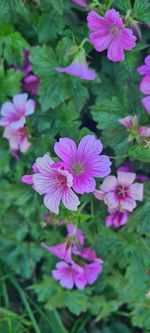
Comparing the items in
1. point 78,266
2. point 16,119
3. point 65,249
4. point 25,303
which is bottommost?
point 25,303

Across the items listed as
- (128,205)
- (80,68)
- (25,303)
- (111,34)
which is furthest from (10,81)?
(25,303)

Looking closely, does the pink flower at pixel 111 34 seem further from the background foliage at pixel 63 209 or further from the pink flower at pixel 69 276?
the pink flower at pixel 69 276

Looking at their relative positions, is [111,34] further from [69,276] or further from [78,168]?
[69,276]

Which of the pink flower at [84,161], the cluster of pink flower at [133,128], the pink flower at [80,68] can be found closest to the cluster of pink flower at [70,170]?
the pink flower at [84,161]

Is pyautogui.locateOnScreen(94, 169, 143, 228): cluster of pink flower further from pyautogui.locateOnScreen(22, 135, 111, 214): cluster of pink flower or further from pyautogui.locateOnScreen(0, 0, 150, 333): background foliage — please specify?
pyautogui.locateOnScreen(22, 135, 111, 214): cluster of pink flower

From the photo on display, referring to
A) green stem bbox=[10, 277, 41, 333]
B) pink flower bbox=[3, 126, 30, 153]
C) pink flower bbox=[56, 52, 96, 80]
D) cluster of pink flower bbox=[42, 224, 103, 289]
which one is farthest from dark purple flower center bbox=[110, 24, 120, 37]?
green stem bbox=[10, 277, 41, 333]

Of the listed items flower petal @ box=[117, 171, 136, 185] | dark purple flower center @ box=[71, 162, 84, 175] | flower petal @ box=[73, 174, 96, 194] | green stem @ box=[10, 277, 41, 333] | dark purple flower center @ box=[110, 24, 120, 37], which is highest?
dark purple flower center @ box=[110, 24, 120, 37]

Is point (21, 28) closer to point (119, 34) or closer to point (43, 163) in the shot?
point (119, 34)
